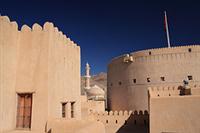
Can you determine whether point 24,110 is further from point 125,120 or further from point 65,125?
point 125,120

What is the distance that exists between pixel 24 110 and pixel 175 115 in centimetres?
672

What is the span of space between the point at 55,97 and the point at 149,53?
13.6 metres

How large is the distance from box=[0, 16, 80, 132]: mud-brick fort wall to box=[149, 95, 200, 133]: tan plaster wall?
189 inches

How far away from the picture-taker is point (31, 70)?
7438mm

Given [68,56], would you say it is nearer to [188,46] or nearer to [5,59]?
[5,59]

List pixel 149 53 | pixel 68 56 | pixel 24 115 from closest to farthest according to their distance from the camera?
pixel 24 115 → pixel 68 56 → pixel 149 53

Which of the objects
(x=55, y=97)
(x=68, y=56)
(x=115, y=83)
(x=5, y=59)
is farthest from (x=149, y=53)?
(x=5, y=59)

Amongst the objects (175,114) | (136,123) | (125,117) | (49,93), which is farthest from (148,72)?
(49,93)

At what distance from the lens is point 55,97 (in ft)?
25.5

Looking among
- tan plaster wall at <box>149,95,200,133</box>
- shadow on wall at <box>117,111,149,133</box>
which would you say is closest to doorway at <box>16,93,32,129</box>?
tan plaster wall at <box>149,95,200,133</box>

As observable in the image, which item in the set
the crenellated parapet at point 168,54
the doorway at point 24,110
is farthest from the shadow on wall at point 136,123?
the doorway at point 24,110

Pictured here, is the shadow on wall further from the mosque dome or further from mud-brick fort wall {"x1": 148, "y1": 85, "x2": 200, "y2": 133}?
the mosque dome

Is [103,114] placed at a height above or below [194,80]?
below

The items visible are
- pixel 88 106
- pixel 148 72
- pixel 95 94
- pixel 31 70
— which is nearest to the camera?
pixel 31 70
